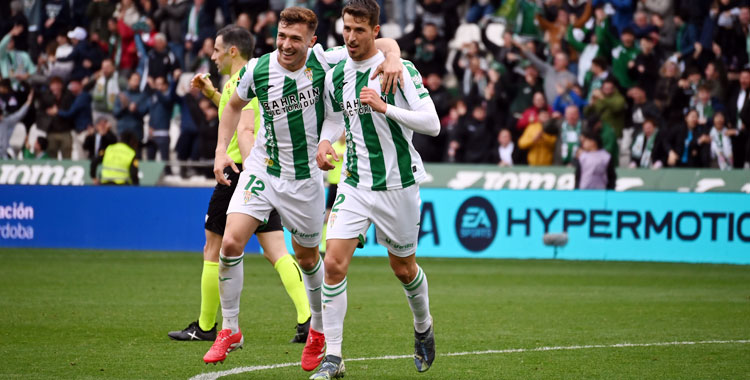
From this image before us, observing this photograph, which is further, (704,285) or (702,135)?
(702,135)

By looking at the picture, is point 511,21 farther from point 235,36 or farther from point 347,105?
point 347,105

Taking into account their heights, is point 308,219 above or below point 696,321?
above

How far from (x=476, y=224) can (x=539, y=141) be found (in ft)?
8.31

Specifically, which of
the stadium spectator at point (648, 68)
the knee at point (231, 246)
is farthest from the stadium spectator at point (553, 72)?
the knee at point (231, 246)

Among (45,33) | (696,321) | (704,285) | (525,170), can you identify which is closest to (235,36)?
(696,321)

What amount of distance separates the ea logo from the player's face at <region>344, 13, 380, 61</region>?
35.4 feet

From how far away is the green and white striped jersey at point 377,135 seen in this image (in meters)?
7.10

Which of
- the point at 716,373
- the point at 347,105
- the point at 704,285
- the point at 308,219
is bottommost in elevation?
the point at 704,285

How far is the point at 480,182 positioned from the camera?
64.0 feet

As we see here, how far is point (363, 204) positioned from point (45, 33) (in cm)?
1962

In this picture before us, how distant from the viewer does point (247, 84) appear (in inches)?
302

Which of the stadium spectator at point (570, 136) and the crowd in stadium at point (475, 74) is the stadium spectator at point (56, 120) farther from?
the stadium spectator at point (570, 136)

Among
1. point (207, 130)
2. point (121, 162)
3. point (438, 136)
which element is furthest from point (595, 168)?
point (121, 162)

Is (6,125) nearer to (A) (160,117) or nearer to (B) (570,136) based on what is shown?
(A) (160,117)
